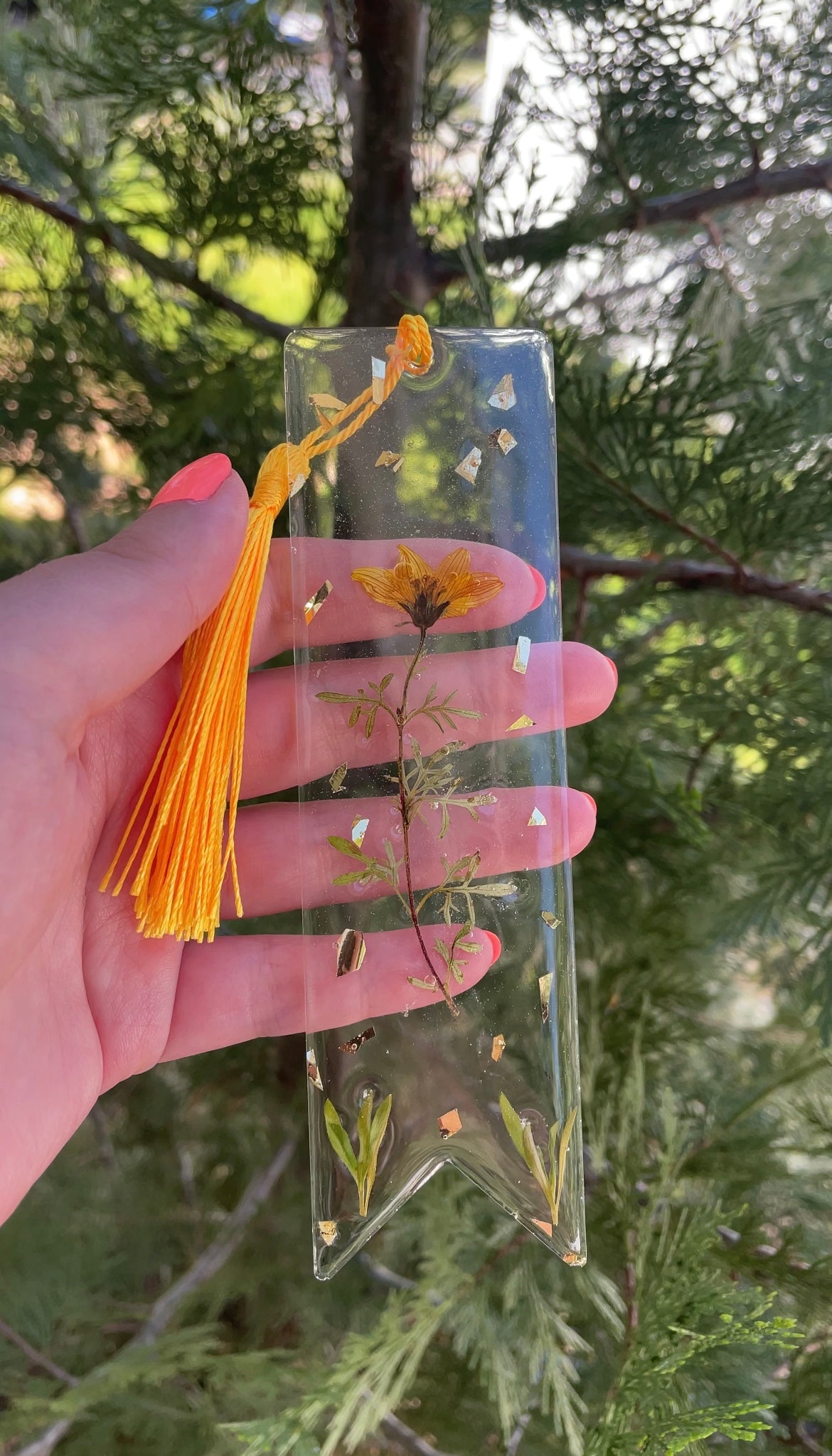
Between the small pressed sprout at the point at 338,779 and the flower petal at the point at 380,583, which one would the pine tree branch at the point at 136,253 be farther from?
the small pressed sprout at the point at 338,779

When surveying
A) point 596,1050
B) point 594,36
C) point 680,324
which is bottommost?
point 596,1050

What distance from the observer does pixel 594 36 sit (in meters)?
0.53

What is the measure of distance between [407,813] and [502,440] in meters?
0.23

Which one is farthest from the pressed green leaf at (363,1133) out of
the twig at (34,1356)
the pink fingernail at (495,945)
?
the twig at (34,1356)

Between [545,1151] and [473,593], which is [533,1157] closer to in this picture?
[545,1151]

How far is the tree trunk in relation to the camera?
0.55 metres

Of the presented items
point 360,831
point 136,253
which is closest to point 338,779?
point 360,831

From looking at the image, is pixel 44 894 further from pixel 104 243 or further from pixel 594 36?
pixel 594 36

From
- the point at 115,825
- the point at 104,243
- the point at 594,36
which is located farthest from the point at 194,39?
the point at 115,825

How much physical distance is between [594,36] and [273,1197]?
31.5 inches

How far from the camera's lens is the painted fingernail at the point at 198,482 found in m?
0.52

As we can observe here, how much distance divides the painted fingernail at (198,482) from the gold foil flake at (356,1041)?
327 millimetres

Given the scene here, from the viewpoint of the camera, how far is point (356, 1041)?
0.56 metres

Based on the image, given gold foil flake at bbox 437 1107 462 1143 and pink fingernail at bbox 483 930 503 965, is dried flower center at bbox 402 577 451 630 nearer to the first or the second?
pink fingernail at bbox 483 930 503 965
